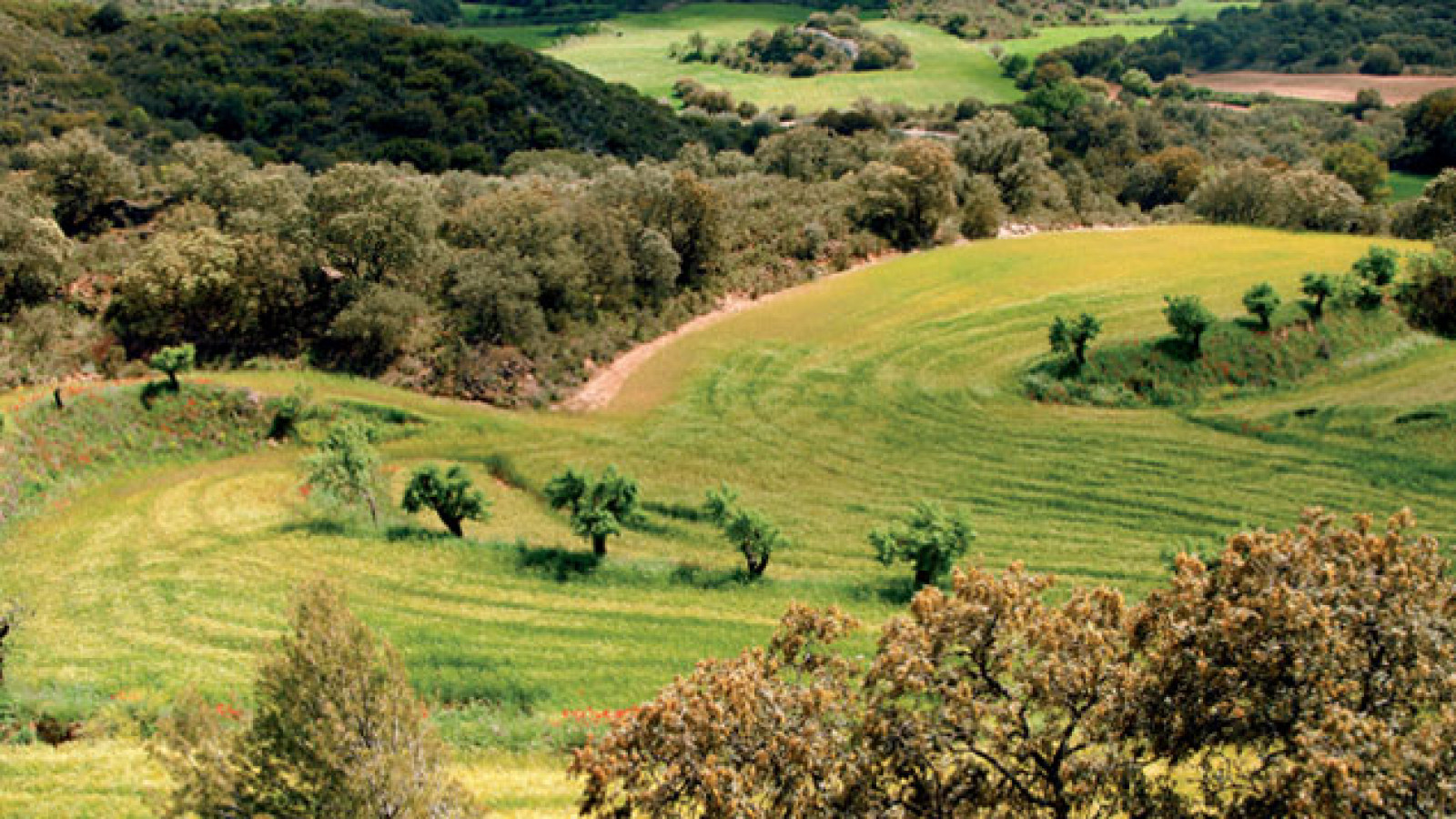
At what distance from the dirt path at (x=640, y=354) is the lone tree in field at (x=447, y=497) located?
1660cm

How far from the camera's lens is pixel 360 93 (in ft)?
357

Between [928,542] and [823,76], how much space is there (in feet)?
496

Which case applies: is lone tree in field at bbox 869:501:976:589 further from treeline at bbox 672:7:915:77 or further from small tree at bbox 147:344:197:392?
treeline at bbox 672:7:915:77

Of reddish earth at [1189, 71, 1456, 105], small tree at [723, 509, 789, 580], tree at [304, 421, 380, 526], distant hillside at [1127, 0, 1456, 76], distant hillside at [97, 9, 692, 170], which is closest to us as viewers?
small tree at [723, 509, 789, 580]

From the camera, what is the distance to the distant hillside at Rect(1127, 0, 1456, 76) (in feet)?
504

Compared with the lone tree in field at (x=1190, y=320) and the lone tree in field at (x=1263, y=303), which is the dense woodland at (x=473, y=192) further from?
the lone tree in field at (x=1263, y=303)

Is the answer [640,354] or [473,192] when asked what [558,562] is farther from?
[473,192]

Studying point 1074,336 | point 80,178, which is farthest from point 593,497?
point 80,178

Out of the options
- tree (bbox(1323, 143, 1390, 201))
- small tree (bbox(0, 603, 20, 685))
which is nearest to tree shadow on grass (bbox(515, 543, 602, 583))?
small tree (bbox(0, 603, 20, 685))

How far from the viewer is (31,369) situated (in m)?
47.4

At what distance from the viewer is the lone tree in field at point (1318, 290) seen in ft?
167

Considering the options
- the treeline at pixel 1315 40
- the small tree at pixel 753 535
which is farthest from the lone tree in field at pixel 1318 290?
the treeline at pixel 1315 40

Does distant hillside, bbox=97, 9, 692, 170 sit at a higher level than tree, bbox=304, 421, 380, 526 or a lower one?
higher

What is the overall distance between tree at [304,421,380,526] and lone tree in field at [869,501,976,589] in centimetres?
2048
